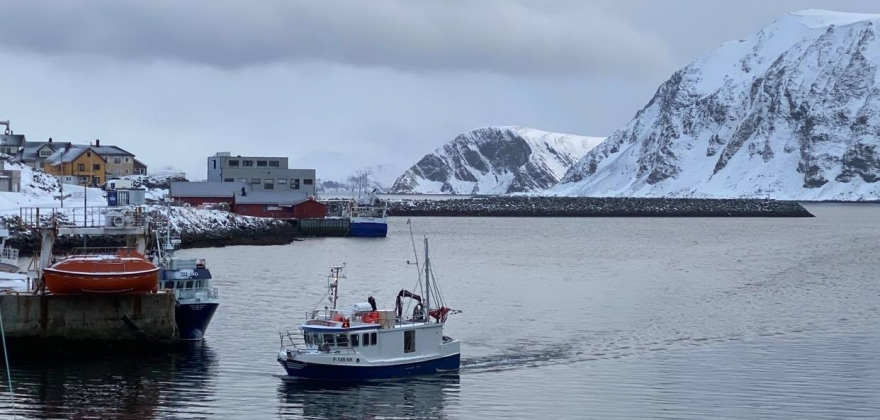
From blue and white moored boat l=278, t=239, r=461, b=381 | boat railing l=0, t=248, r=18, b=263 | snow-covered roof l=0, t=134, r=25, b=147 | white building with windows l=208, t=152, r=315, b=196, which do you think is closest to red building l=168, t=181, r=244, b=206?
white building with windows l=208, t=152, r=315, b=196

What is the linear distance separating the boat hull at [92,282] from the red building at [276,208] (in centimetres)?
9659

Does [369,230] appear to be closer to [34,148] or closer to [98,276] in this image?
[34,148]

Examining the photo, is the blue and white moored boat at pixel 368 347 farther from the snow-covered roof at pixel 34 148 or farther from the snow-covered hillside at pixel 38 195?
the snow-covered roof at pixel 34 148

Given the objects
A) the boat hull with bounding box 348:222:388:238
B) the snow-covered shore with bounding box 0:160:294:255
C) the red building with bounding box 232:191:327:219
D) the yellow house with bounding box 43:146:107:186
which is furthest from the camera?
the yellow house with bounding box 43:146:107:186

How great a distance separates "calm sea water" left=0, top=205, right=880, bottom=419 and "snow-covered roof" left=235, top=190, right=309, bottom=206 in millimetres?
46082

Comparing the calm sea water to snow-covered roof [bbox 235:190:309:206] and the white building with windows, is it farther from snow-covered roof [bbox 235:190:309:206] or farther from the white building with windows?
the white building with windows

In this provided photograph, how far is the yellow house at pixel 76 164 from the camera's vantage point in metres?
150

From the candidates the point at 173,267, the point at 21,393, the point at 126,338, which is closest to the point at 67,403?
the point at 21,393

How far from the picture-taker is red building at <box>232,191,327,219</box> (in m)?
138

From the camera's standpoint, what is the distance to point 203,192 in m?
141

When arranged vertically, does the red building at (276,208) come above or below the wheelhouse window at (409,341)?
above

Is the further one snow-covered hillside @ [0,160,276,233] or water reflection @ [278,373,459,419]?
snow-covered hillside @ [0,160,276,233]

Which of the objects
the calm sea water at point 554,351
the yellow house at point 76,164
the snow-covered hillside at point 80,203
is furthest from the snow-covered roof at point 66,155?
the calm sea water at point 554,351

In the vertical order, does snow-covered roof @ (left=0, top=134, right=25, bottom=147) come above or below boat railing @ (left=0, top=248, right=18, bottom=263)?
above
